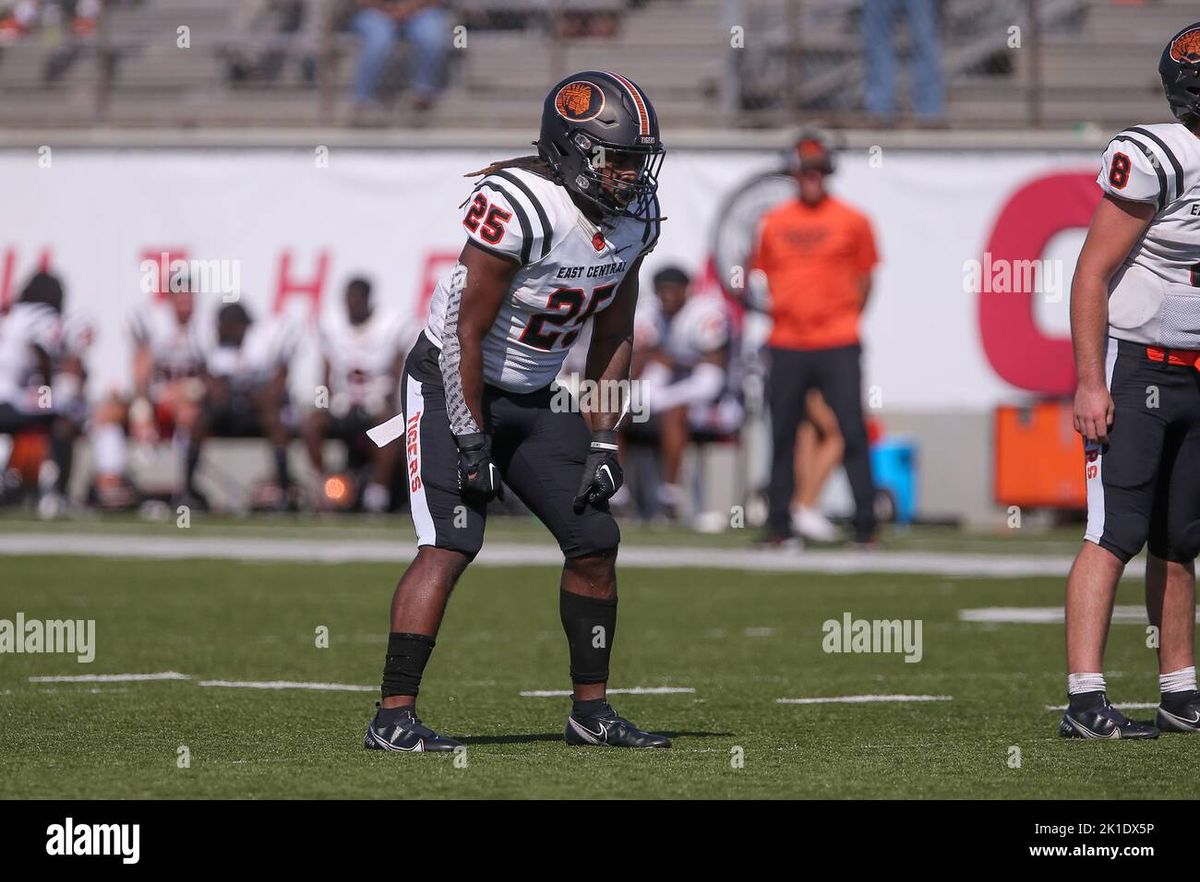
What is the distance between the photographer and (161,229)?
18.3 meters

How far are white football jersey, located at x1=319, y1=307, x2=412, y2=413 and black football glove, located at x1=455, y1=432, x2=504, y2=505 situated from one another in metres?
11.2

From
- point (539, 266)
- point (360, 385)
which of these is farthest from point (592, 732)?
point (360, 385)

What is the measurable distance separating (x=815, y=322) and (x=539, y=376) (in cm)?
725

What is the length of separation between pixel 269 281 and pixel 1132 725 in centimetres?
1295

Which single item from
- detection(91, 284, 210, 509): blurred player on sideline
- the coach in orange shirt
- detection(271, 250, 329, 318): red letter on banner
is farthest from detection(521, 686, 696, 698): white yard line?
detection(271, 250, 329, 318): red letter on banner

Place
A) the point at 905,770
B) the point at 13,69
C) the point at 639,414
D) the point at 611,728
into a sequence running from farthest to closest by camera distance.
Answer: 1. the point at 13,69
2. the point at 639,414
3. the point at 611,728
4. the point at 905,770

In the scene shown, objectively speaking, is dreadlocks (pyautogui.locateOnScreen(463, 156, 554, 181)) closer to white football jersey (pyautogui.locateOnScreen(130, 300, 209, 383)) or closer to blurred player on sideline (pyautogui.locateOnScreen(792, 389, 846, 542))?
blurred player on sideline (pyautogui.locateOnScreen(792, 389, 846, 542))

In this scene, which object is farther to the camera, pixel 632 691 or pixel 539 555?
pixel 539 555

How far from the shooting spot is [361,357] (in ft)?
55.8

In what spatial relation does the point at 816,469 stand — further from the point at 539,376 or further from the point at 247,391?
the point at 539,376

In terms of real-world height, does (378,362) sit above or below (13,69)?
below

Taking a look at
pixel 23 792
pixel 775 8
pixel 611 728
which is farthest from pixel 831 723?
pixel 775 8

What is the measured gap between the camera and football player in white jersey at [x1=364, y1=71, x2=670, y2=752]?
18.3 feet

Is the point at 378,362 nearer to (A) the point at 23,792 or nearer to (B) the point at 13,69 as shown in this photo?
(B) the point at 13,69
